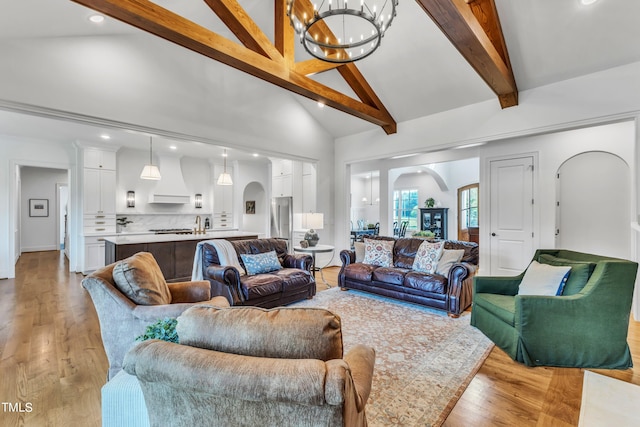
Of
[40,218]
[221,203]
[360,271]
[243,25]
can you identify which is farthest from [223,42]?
[40,218]

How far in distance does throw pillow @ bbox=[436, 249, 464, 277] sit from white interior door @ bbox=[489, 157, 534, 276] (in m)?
1.91

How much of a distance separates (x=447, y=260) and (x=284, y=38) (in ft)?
11.7

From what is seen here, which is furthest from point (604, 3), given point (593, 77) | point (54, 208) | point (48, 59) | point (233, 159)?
point (54, 208)

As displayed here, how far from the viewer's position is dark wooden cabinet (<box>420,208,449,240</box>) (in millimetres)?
9398

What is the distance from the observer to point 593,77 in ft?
12.1

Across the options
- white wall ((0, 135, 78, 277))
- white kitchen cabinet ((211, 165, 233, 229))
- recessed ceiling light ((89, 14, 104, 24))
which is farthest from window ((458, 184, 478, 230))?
white wall ((0, 135, 78, 277))

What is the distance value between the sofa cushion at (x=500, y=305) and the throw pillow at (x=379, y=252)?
1.59 m

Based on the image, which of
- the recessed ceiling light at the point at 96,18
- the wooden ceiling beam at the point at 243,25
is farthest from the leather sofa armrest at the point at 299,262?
the recessed ceiling light at the point at 96,18

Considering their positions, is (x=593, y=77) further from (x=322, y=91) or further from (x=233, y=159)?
(x=233, y=159)

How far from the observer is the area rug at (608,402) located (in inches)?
72.6

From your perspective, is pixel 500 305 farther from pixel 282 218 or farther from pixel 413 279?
pixel 282 218

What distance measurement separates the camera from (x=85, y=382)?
7.27 ft

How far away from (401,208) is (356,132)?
5519 millimetres

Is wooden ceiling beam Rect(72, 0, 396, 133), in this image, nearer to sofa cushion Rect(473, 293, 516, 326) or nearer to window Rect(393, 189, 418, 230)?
sofa cushion Rect(473, 293, 516, 326)
